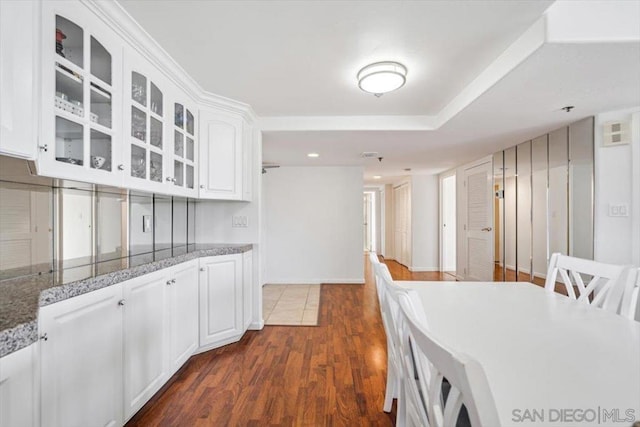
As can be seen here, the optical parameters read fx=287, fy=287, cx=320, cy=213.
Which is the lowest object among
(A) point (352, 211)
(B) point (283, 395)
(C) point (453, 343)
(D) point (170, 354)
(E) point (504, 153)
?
(B) point (283, 395)

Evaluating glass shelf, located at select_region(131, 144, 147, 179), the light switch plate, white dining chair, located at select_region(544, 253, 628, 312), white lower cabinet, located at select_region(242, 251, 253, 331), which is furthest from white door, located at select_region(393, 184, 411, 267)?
glass shelf, located at select_region(131, 144, 147, 179)

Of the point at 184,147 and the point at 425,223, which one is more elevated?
the point at 184,147

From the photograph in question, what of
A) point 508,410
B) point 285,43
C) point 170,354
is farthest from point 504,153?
point 170,354

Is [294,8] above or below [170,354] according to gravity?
above

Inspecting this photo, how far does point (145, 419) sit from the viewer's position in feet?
5.51

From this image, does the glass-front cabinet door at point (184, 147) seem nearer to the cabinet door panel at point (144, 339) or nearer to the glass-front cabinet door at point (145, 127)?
the glass-front cabinet door at point (145, 127)

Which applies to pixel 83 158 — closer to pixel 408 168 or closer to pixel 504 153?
pixel 504 153

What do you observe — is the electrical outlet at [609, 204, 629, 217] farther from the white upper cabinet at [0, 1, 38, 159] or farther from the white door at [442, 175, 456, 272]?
the white upper cabinet at [0, 1, 38, 159]

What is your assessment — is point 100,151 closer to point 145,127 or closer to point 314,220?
point 145,127

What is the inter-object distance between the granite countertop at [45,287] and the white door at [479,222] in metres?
4.27

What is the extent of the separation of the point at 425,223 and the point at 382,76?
474cm

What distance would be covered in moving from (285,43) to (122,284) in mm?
1652

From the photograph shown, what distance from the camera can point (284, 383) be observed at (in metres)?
2.05

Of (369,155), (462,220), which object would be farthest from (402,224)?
(369,155)
